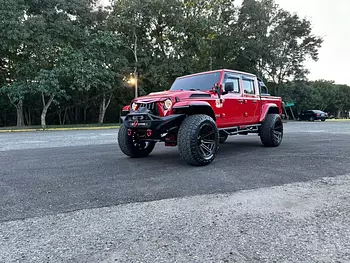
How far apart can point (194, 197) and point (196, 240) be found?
1.13 m

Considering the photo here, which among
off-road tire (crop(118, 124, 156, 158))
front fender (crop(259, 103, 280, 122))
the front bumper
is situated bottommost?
off-road tire (crop(118, 124, 156, 158))

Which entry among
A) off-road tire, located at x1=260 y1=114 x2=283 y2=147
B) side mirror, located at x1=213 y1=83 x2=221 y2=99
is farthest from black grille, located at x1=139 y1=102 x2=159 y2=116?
off-road tire, located at x1=260 y1=114 x2=283 y2=147

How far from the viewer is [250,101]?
6.95 meters

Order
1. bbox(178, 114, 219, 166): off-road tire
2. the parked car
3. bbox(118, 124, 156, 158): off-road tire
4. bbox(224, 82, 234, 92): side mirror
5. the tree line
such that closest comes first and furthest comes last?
bbox(178, 114, 219, 166): off-road tire
bbox(224, 82, 234, 92): side mirror
bbox(118, 124, 156, 158): off-road tire
the tree line
the parked car

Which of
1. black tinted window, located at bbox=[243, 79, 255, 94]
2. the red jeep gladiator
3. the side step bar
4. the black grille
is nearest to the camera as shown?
the red jeep gladiator

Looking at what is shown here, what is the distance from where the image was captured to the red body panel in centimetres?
523

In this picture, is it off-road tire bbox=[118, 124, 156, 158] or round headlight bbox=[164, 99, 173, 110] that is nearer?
round headlight bbox=[164, 99, 173, 110]

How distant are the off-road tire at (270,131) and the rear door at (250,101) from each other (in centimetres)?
37

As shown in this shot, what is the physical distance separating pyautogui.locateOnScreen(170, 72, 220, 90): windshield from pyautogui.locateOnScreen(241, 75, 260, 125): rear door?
3.18ft

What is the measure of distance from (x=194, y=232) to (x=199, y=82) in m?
4.49

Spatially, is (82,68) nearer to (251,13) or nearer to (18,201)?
(18,201)

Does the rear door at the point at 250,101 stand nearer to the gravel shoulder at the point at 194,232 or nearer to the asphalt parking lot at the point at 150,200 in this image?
the asphalt parking lot at the point at 150,200

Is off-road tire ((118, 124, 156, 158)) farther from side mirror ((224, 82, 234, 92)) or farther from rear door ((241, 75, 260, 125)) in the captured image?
rear door ((241, 75, 260, 125))

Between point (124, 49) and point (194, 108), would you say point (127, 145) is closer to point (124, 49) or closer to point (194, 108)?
point (194, 108)
